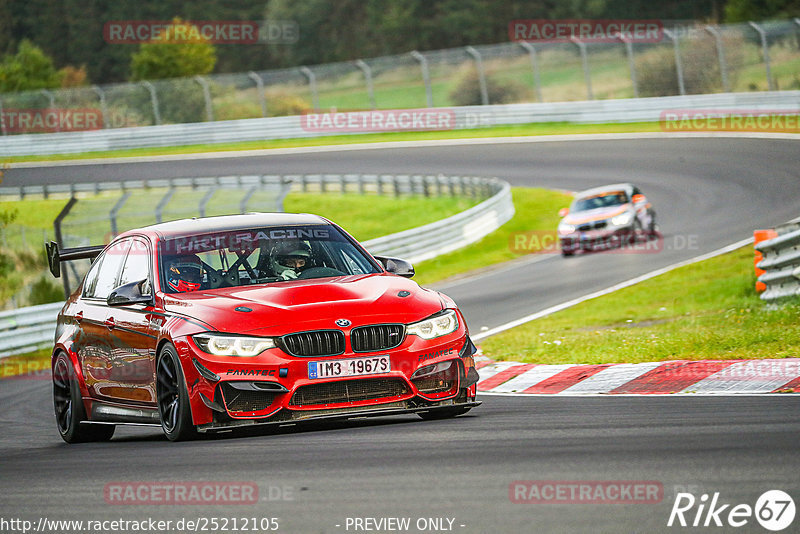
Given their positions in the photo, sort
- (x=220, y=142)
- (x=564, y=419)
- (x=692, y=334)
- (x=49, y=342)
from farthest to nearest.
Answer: (x=220, y=142)
(x=49, y=342)
(x=692, y=334)
(x=564, y=419)

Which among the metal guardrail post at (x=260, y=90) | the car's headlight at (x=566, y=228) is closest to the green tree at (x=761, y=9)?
the metal guardrail post at (x=260, y=90)

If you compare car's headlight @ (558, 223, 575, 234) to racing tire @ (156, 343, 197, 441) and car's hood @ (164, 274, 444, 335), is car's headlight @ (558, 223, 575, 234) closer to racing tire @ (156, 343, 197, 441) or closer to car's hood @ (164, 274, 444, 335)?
car's hood @ (164, 274, 444, 335)

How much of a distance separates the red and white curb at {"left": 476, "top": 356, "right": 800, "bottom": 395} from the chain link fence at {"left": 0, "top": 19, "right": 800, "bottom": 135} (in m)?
32.3

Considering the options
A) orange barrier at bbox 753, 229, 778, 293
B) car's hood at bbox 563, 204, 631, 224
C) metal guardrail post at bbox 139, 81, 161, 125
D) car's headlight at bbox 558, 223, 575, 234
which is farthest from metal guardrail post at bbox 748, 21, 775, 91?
orange barrier at bbox 753, 229, 778, 293

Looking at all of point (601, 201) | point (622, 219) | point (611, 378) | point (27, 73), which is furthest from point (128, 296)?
point (27, 73)

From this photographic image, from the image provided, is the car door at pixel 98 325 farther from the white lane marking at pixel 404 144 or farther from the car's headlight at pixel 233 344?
the white lane marking at pixel 404 144

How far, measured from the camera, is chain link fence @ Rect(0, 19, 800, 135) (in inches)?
1654

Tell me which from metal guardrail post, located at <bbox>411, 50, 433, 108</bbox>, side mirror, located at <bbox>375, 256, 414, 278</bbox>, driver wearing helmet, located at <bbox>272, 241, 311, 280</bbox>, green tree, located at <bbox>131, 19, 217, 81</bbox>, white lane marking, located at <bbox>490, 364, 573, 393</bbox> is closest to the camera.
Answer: driver wearing helmet, located at <bbox>272, 241, 311, 280</bbox>

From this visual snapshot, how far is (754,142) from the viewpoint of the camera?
121 feet

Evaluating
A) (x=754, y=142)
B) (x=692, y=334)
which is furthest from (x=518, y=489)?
(x=754, y=142)

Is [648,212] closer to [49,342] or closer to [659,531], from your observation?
[49,342]

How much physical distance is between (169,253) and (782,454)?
466 centimetres

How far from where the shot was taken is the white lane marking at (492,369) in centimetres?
1157

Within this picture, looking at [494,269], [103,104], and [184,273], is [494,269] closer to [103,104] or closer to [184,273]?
[184,273]
